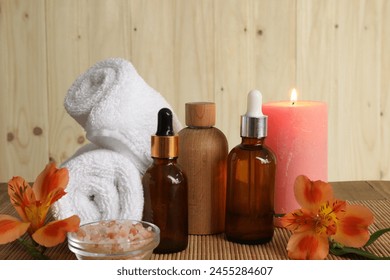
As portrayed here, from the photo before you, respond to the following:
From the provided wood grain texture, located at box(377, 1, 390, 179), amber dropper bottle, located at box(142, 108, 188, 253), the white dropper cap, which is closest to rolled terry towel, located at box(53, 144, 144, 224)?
amber dropper bottle, located at box(142, 108, 188, 253)

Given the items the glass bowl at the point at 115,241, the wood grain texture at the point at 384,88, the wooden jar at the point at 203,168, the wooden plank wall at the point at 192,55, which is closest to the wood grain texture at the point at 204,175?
the wooden jar at the point at 203,168

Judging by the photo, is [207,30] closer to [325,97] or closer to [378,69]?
[325,97]

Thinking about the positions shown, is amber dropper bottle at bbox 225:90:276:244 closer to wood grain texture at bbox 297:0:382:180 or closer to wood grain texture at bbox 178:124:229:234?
wood grain texture at bbox 178:124:229:234

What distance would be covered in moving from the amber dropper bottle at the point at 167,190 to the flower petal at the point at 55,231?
9cm

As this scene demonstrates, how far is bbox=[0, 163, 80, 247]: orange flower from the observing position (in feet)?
2.00

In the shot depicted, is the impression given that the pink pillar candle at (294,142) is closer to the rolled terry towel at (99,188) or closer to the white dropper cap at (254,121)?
the white dropper cap at (254,121)

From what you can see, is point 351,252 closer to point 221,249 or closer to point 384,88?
point 221,249

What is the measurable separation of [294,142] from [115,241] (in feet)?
0.85

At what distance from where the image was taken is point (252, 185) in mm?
669

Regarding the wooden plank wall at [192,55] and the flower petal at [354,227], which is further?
the wooden plank wall at [192,55]

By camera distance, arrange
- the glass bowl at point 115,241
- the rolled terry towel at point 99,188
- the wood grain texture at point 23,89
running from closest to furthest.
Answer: the glass bowl at point 115,241, the rolled terry towel at point 99,188, the wood grain texture at point 23,89

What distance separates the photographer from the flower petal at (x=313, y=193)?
613 mm

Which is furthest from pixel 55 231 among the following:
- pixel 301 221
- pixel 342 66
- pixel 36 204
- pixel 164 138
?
pixel 342 66

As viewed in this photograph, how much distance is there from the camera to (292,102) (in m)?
0.75
